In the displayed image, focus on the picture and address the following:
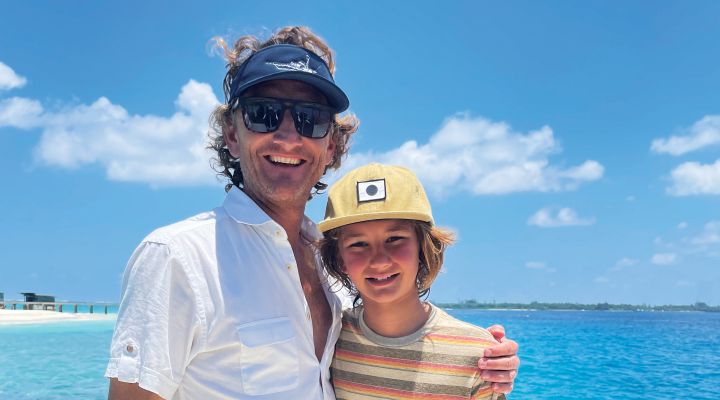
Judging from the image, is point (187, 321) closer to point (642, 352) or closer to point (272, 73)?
point (272, 73)

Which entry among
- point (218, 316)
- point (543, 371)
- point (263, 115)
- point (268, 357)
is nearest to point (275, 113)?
point (263, 115)

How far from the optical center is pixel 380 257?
2.92 metres

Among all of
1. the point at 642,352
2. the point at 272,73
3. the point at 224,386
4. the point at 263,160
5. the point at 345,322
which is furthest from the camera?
the point at 642,352

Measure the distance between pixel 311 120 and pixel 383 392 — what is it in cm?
144

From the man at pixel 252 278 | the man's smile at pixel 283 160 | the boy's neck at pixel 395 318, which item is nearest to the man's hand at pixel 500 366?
the man at pixel 252 278

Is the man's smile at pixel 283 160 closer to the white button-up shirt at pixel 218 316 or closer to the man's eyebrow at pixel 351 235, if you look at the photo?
the white button-up shirt at pixel 218 316

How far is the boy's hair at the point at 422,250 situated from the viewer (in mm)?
3110

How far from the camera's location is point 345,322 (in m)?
3.15

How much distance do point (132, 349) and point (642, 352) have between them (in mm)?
32536

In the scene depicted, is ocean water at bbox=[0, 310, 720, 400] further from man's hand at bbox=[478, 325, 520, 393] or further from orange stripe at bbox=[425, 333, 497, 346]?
man's hand at bbox=[478, 325, 520, 393]

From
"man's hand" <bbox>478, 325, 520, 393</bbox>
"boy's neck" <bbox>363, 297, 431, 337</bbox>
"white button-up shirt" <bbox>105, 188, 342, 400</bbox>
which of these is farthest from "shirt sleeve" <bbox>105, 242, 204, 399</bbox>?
"man's hand" <bbox>478, 325, 520, 393</bbox>

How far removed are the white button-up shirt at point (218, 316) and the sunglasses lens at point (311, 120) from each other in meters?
0.49

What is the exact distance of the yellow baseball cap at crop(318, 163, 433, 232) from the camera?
2.86m

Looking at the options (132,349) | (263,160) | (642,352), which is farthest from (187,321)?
(642,352)
